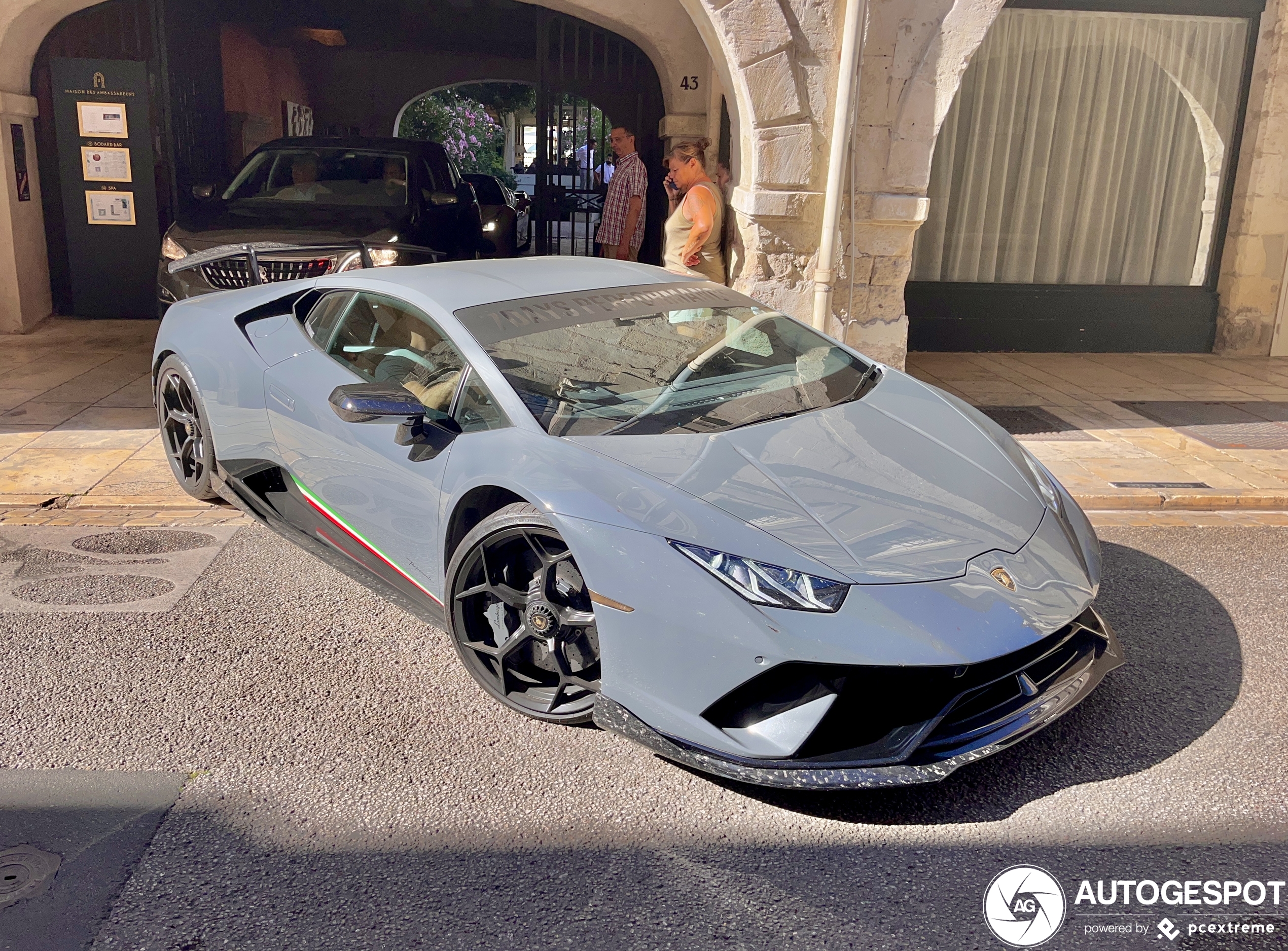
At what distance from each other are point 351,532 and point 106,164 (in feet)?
25.3

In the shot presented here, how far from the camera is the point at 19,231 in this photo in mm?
9344

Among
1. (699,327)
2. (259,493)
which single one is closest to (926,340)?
(699,327)

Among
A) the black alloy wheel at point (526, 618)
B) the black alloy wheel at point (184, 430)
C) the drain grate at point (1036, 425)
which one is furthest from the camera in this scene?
the drain grate at point (1036, 425)

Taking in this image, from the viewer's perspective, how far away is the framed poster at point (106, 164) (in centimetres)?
979

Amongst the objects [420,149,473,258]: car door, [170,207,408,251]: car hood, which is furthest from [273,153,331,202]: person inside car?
[420,149,473,258]: car door

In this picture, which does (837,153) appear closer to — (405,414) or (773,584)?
(405,414)

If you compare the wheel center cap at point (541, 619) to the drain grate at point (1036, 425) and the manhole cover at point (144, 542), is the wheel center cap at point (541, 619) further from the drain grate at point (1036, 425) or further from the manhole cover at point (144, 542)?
the drain grate at point (1036, 425)

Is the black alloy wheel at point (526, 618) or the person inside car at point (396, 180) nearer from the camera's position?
the black alloy wheel at point (526, 618)

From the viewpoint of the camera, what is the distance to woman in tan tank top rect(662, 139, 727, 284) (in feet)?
23.7

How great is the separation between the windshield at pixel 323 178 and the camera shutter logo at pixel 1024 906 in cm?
749

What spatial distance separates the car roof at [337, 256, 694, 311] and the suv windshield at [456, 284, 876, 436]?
7cm

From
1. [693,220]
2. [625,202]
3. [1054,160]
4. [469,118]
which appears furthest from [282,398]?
[469,118]

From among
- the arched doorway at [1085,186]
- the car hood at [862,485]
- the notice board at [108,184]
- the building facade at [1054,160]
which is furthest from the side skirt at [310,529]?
the arched doorway at [1085,186]

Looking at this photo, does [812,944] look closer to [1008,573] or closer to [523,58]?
[1008,573]
